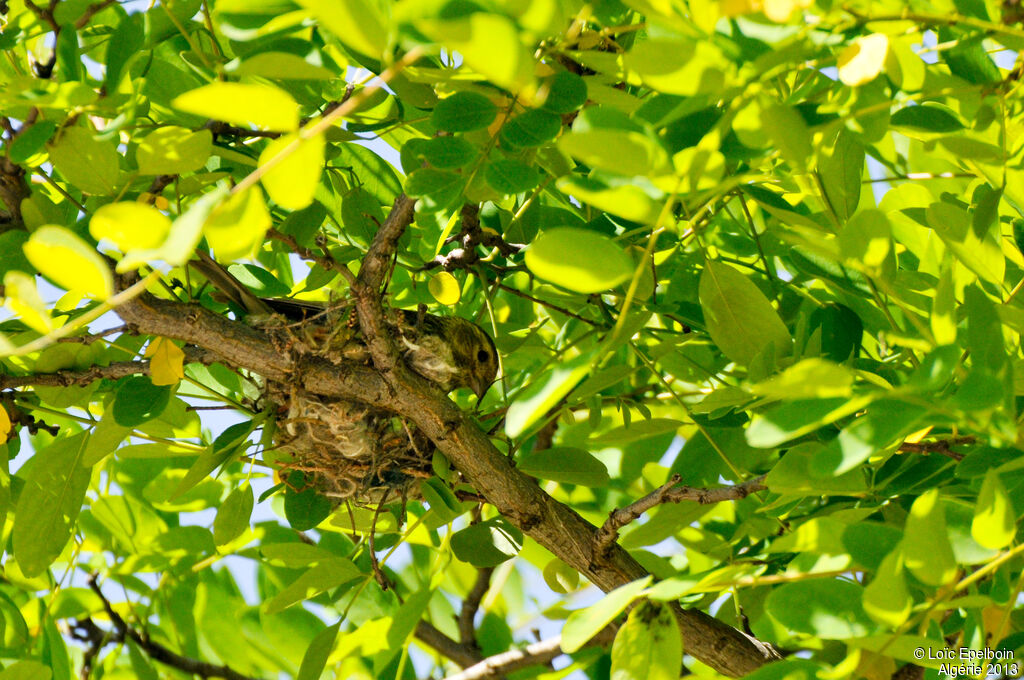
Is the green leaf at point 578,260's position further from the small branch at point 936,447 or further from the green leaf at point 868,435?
the small branch at point 936,447

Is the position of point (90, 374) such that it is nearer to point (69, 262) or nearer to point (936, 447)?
point (69, 262)

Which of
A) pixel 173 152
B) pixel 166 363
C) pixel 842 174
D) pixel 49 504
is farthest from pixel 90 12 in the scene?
pixel 842 174

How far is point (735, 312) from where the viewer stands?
116 centimetres

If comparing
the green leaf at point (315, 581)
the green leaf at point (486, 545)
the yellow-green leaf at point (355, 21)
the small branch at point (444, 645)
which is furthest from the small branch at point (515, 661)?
the yellow-green leaf at point (355, 21)

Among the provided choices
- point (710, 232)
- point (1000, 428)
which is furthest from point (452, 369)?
point (1000, 428)

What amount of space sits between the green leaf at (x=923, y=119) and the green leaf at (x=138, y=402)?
0.97 meters

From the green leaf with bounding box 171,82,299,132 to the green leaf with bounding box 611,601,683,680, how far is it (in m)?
0.58

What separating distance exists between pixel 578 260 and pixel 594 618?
0.31 m

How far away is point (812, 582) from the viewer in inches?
33.7

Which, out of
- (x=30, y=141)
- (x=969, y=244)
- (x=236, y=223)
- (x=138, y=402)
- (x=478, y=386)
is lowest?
(x=478, y=386)

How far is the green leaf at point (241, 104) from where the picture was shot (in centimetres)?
65

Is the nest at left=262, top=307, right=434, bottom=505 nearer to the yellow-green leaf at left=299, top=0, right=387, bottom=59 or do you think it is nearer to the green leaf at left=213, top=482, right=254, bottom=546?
the green leaf at left=213, top=482, right=254, bottom=546

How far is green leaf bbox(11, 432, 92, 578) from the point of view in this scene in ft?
4.25

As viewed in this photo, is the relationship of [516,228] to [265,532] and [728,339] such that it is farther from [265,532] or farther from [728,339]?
[265,532]
